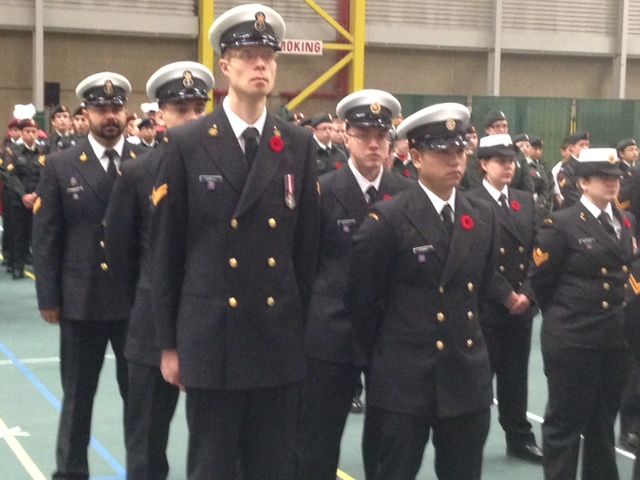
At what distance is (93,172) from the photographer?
5039 mm

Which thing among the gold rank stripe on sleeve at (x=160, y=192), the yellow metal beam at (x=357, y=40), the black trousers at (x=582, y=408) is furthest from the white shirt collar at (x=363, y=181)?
the yellow metal beam at (x=357, y=40)

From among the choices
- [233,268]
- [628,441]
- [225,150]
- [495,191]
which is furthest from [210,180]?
[628,441]

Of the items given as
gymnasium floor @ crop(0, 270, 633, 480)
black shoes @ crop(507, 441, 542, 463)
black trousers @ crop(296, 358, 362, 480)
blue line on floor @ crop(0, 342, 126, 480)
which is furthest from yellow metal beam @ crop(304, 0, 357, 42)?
black trousers @ crop(296, 358, 362, 480)

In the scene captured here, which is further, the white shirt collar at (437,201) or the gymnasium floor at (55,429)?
the gymnasium floor at (55,429)

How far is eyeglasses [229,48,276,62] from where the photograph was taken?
3.32 meters

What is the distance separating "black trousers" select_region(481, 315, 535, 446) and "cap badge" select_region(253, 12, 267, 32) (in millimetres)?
3014

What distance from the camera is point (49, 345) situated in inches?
358

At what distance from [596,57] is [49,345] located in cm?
1749

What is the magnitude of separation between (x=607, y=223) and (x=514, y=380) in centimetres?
135

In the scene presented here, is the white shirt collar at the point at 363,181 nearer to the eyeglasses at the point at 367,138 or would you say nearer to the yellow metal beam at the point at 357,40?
the eyeglasses at the point at 367,138

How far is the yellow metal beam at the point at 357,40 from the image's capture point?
21344 millimetres

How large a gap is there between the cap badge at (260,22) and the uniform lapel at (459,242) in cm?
95

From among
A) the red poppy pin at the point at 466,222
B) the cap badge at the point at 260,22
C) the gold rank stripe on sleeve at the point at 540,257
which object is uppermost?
the cap badge at the point at 260,22

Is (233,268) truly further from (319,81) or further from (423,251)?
(319,81)
